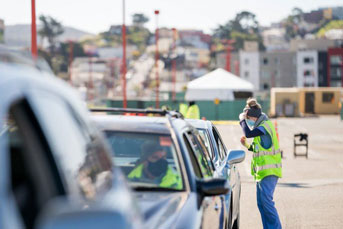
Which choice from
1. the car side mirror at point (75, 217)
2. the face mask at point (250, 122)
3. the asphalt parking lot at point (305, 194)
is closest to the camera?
the car side mirror at point (75, 217)

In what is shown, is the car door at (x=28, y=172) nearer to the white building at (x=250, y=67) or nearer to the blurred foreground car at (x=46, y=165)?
the blurred foreground car at (x=46, y=165)

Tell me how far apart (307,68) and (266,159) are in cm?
13623

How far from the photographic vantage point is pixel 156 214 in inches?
183

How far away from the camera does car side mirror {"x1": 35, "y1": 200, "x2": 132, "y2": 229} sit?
6.09ft

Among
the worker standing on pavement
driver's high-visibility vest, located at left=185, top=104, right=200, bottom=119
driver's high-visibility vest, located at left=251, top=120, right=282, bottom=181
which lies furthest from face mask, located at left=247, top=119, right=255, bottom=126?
driver's high-visibility vest, located at left=185, top=104, right=200, bottom=119

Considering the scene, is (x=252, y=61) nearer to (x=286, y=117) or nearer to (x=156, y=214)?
(x=286, y=117)

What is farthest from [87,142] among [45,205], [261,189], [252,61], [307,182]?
[252,61]

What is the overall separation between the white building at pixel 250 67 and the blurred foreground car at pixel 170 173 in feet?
467

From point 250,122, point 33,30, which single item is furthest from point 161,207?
point 33,30

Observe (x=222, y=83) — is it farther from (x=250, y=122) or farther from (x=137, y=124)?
(x=137, y=124)

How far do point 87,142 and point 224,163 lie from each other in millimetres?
6163

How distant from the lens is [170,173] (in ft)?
19.1

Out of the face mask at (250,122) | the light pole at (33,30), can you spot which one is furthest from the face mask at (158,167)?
the light pole at (33,30)

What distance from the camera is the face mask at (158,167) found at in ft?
19.4
